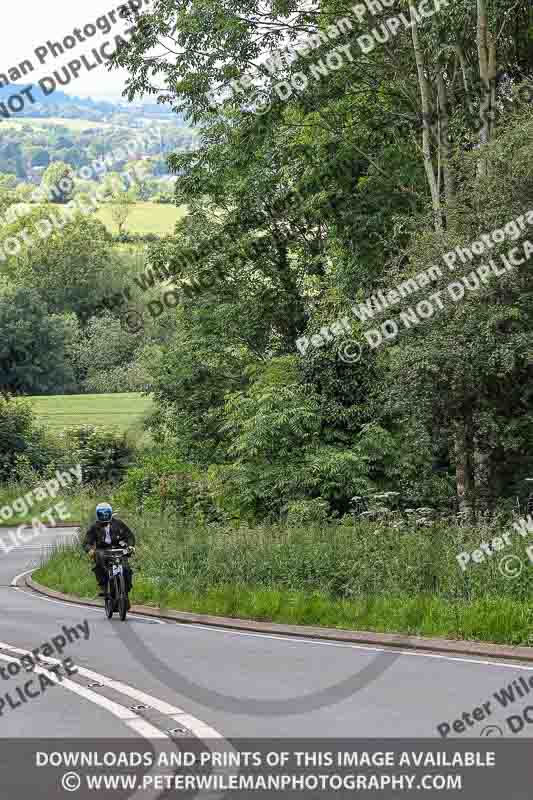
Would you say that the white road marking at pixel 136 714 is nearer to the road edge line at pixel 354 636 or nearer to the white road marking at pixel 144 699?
the white road marking at pixel 144 699

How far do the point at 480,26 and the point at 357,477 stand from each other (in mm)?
11089

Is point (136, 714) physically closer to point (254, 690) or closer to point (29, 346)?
point (254, 690)

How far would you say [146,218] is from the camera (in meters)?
184

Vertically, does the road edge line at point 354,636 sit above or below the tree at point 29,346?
below

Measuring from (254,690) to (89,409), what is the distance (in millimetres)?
80378

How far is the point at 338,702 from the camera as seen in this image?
10555mm

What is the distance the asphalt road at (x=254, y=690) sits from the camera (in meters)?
9.52

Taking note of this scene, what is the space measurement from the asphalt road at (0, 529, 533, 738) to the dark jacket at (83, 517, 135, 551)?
2.93 metres

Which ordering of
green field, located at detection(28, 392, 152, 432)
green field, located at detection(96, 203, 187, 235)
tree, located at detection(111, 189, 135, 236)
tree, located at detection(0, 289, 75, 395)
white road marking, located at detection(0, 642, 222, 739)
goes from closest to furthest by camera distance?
white road marking, located at detection(0, 642, 222, 739), green field, located at detection(28, 392, 152, 432), tree, located at detection(0, 289, 75, 395), tree, located at detection(111, 189, 135, 236), green field, located at detection(96, 203, 187, 235)

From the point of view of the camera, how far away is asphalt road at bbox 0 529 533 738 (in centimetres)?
952

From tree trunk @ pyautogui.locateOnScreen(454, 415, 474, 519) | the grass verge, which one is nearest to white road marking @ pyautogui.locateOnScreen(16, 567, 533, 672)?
the grass verge

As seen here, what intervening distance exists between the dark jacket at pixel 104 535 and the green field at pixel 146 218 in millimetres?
152007

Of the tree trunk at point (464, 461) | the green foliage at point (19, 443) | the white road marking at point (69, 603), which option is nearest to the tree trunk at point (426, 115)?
the tree trunk at point (464, 461)

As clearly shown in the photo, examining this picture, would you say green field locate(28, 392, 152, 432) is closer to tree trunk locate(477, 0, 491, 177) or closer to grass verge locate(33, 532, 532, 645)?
tree trunk locate(477, 0, 491, 177)
